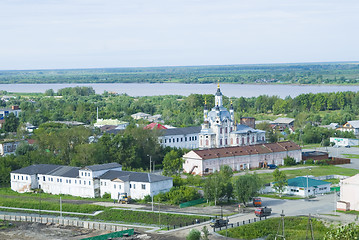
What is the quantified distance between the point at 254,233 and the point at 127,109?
80.5 meters

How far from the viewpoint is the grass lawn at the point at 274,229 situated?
38.4 metres

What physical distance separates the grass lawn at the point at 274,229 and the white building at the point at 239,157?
2071 cm

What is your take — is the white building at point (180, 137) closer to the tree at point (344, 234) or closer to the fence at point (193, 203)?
the fence at point (193, 203)

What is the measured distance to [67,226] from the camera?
43.2 metres

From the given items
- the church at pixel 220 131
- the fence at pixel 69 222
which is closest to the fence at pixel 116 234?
the fence at pixel 69 222

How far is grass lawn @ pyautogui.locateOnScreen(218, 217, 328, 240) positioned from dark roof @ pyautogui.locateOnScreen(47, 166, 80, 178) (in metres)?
18.2

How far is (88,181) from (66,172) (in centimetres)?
283

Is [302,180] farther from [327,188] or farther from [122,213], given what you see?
[122,213]

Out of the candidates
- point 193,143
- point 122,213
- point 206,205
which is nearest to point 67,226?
point 122,213

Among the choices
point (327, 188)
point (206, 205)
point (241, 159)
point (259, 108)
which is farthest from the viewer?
point (259, 108)

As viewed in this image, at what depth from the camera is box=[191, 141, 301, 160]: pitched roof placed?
6256cm

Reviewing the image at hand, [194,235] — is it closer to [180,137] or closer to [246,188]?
[246,188]

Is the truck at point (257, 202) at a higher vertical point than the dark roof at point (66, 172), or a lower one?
lower

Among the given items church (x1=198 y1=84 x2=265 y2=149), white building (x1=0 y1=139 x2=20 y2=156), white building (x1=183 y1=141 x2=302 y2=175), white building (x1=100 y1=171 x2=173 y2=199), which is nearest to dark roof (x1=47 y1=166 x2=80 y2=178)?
white building (x1=100 y1=171 x2=173 y2=199)
